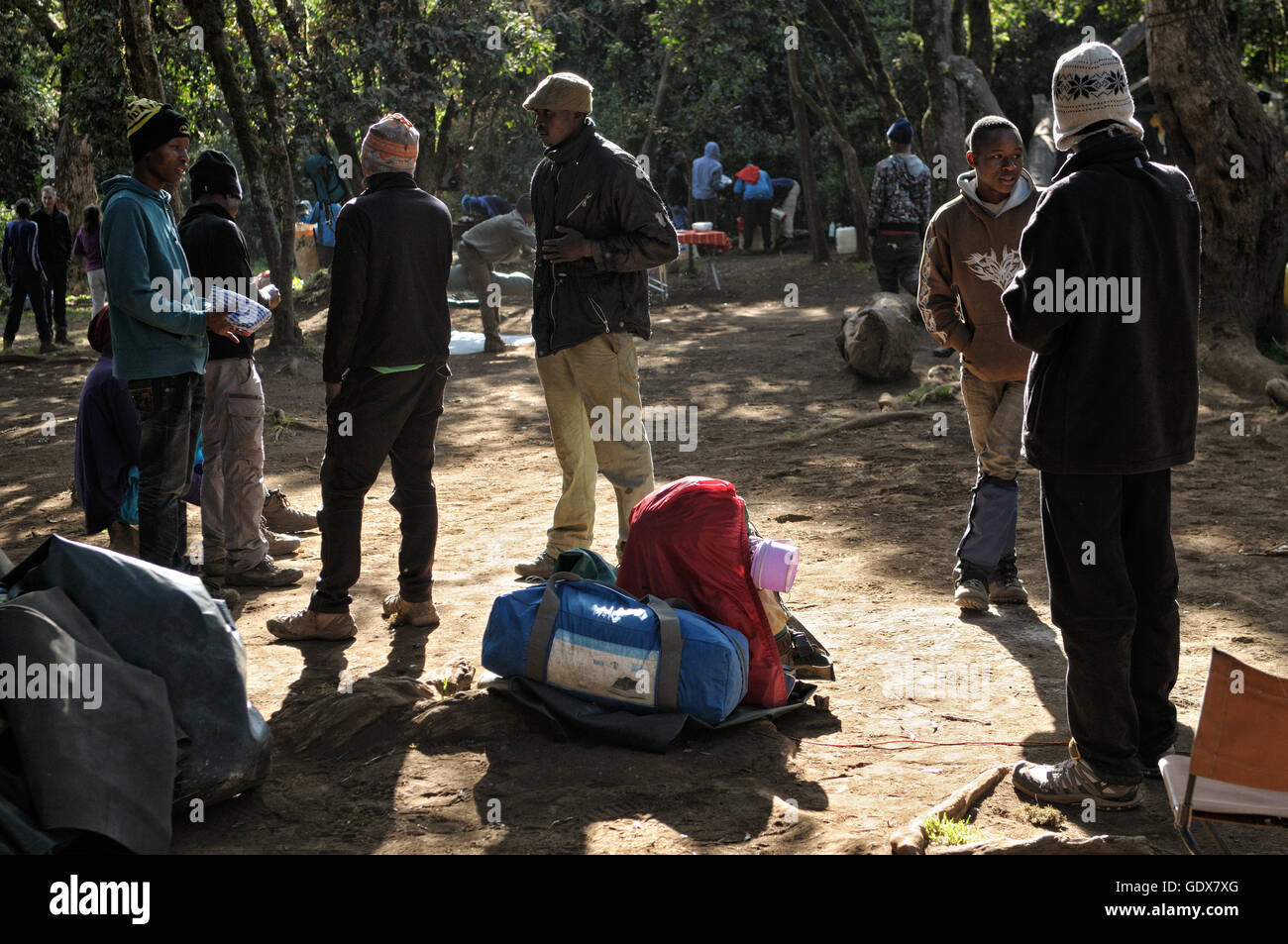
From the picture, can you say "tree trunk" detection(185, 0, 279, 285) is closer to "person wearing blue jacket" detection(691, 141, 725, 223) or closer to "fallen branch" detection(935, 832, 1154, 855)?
"fallen branch" detection(935, 832, 1154, 855)

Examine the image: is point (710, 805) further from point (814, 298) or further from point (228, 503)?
point (814, 298)

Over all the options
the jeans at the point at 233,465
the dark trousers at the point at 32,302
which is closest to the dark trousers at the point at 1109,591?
the jeans at the point at 233,465

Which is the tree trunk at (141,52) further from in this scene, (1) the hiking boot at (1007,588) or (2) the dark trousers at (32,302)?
(1) the hiking boot at (1007,588)

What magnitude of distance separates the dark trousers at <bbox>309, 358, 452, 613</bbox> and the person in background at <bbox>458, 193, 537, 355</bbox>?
9.06 metres

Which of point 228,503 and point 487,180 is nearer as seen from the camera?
point 228,503

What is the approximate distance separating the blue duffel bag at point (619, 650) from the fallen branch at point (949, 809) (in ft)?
2.61

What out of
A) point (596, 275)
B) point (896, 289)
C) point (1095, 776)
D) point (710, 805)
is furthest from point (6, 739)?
point (896, 289)

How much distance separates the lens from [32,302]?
15.6m

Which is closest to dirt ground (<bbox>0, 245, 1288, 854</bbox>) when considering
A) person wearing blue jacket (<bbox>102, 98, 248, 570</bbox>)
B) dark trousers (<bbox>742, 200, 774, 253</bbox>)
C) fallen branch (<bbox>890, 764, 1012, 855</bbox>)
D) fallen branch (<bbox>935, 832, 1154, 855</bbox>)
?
fallen branch (<bbox>890, 764, 1012, 855</bbox>)

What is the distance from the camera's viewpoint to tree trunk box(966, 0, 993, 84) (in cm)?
1711

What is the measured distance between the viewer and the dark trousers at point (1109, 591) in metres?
3.45

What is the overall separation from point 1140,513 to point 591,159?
117 inches

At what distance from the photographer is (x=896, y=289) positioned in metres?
13.1

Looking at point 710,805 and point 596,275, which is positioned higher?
point 596,275
